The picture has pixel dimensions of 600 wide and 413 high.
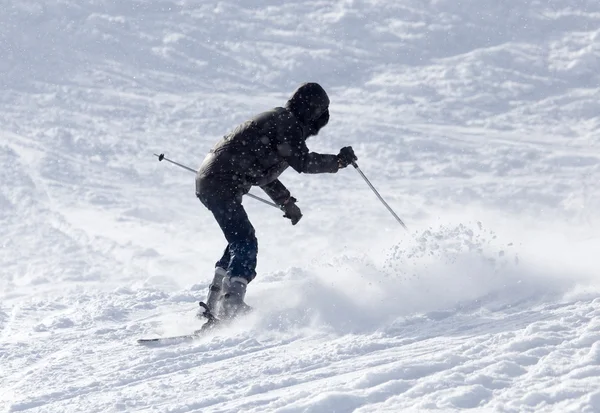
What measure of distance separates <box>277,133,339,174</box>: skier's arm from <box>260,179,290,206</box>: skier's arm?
647 mm

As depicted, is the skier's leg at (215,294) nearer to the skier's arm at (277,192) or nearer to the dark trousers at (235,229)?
the dark trousers at (235,229)

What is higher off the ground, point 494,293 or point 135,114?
point 135,114

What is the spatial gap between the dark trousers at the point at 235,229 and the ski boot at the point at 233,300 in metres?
0.05

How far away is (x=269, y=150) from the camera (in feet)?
20.0

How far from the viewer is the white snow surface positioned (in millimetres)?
4637

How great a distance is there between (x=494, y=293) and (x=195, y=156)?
34.6 ft

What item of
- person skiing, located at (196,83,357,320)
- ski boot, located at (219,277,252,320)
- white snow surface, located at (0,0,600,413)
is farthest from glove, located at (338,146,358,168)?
ski boot, located at (219,277,252,320)

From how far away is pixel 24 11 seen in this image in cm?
2189

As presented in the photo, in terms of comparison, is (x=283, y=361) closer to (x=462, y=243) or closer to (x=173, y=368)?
(x=173, y=368)

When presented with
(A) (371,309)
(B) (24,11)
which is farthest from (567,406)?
(B) (24,11)

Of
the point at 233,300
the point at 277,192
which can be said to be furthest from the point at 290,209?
the point at 233,300

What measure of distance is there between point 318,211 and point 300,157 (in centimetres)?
776

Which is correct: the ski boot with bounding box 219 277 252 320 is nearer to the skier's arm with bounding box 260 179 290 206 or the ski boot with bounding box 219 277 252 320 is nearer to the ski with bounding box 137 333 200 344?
the ski with bounding box 137 333 200 344

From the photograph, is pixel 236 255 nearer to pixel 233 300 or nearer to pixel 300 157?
pixel 233 300
